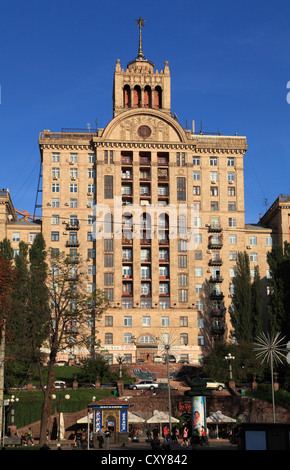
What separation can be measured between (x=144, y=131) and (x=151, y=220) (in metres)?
13.8

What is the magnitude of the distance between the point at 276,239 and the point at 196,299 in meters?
15.7

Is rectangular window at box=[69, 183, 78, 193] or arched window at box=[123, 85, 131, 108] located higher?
arched window at box=[123, 85, 131, 108]

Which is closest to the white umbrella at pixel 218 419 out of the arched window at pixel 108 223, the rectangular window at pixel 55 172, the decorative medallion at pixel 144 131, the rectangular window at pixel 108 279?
the rectangular window at pixel 108 279

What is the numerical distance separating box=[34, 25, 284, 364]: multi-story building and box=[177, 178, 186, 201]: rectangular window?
Result: 164mm

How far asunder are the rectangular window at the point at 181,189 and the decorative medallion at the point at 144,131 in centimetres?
818

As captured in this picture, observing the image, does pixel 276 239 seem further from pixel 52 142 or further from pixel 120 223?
pixel 52 142

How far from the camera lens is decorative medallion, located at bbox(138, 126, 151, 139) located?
324 ft

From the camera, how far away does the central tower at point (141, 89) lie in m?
102

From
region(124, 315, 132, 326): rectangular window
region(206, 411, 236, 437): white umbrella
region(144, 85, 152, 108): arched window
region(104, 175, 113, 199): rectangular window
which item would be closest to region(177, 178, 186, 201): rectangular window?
region(104, 175, 113, 199): rectangular window

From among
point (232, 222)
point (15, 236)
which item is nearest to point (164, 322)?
point (232, 222)

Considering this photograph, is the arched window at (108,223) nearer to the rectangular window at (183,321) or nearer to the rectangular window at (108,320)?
the rectangular window at (108,320)

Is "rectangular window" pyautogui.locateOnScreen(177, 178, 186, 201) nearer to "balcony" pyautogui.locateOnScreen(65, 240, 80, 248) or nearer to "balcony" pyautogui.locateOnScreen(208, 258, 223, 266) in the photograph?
"balcony" pyautogui.locateOnScreen(208, 258, 223, 266)

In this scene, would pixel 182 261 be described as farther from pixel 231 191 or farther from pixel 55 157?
pixel 55 157
